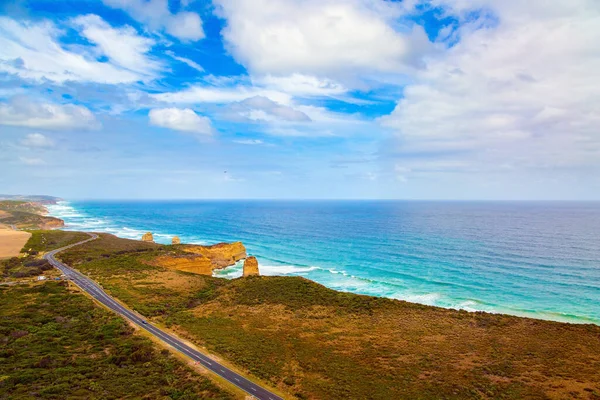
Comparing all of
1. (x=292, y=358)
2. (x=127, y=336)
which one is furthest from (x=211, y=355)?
(x=127, y=336)

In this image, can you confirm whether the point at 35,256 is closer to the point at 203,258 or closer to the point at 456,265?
the point at 203,258

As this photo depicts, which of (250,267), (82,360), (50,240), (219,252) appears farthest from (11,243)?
(82,360)

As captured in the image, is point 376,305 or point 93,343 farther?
point 376,305

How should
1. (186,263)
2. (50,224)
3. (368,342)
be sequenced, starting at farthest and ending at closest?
(50,224) < (186,263) < (368,342)

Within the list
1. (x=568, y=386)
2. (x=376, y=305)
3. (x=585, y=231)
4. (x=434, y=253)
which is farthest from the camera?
(x=585, y=231)

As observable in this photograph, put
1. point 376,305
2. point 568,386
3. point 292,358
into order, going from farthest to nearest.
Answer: point 376,305 → point 292,358 → point 568,386

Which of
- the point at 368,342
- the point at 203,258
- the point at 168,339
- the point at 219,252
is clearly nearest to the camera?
the point at 368,342

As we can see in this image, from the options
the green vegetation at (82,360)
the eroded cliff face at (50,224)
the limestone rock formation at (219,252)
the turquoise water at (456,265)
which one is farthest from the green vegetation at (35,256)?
the eroded cliff face at (50,224)

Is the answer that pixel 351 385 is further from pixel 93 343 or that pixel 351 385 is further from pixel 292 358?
pixel 93 343

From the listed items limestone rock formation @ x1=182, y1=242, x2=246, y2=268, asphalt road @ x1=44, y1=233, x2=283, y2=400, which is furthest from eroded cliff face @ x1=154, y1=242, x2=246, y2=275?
asphalt road @ x1=44, y1=233, x2=283, y2=400
